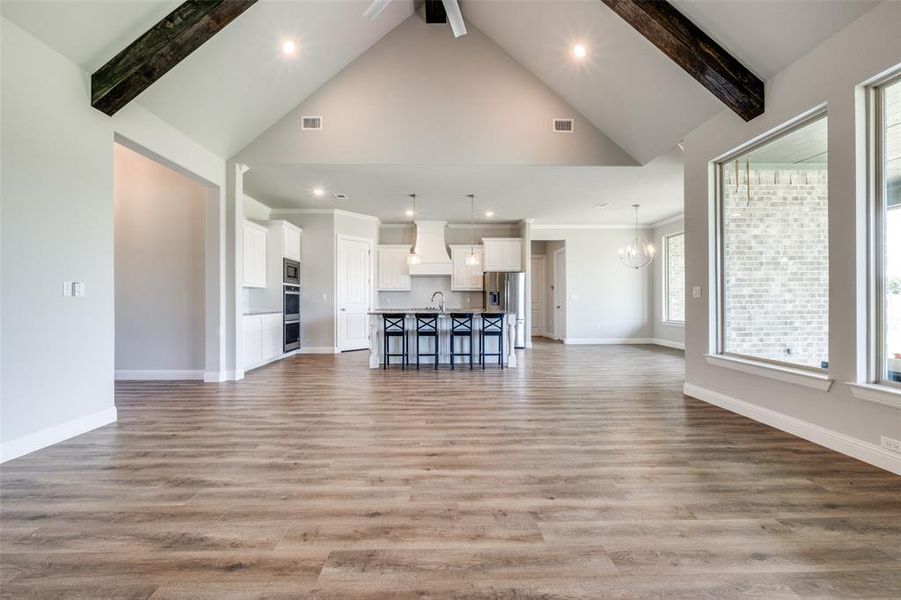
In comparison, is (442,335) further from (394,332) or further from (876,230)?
(876,230)

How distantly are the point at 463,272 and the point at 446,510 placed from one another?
7.26 meters

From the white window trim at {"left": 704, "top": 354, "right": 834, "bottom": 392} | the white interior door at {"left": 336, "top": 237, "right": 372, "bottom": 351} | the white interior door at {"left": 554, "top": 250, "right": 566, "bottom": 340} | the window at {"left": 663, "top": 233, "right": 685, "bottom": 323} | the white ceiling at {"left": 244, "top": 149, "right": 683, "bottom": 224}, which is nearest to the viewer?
the white window trim at {"left": 704, "top": 354, "right": 834, "bottom": 392}

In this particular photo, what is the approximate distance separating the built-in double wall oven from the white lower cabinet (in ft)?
0.85

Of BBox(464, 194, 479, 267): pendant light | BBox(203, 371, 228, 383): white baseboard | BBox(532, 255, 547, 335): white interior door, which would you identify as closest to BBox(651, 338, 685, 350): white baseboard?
BBox(532, 255, 547, 335): white interior door

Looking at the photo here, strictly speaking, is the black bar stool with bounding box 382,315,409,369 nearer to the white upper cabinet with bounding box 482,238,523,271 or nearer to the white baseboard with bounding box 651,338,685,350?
the white upper cabinet with bounding box 482,238,523,271

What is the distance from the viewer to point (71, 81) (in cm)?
309

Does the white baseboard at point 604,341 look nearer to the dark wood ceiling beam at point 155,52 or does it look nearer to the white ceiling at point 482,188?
the white ceiling at point 482,188

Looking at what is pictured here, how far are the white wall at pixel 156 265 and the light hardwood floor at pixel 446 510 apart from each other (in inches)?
74.2

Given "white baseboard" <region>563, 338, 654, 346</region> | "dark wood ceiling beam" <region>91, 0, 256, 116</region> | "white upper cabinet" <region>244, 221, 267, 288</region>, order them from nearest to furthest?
→ "dark wood ceiling beam" <region>91, 0, 256, 116</region>
"white upper cabinet" <region>244, 221, 267, 288</region>
"white baseboard" <region>563, 338, 654, 346</region>

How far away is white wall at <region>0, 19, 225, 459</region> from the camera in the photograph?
2670 millimetres

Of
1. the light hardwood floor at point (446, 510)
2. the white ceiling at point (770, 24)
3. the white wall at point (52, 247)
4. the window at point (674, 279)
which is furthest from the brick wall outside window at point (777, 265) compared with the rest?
the white wall at point (52, 247)

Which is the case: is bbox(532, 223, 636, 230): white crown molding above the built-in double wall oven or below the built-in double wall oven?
above

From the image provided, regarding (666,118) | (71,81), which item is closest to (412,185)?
(666,118)

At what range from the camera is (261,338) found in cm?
632
